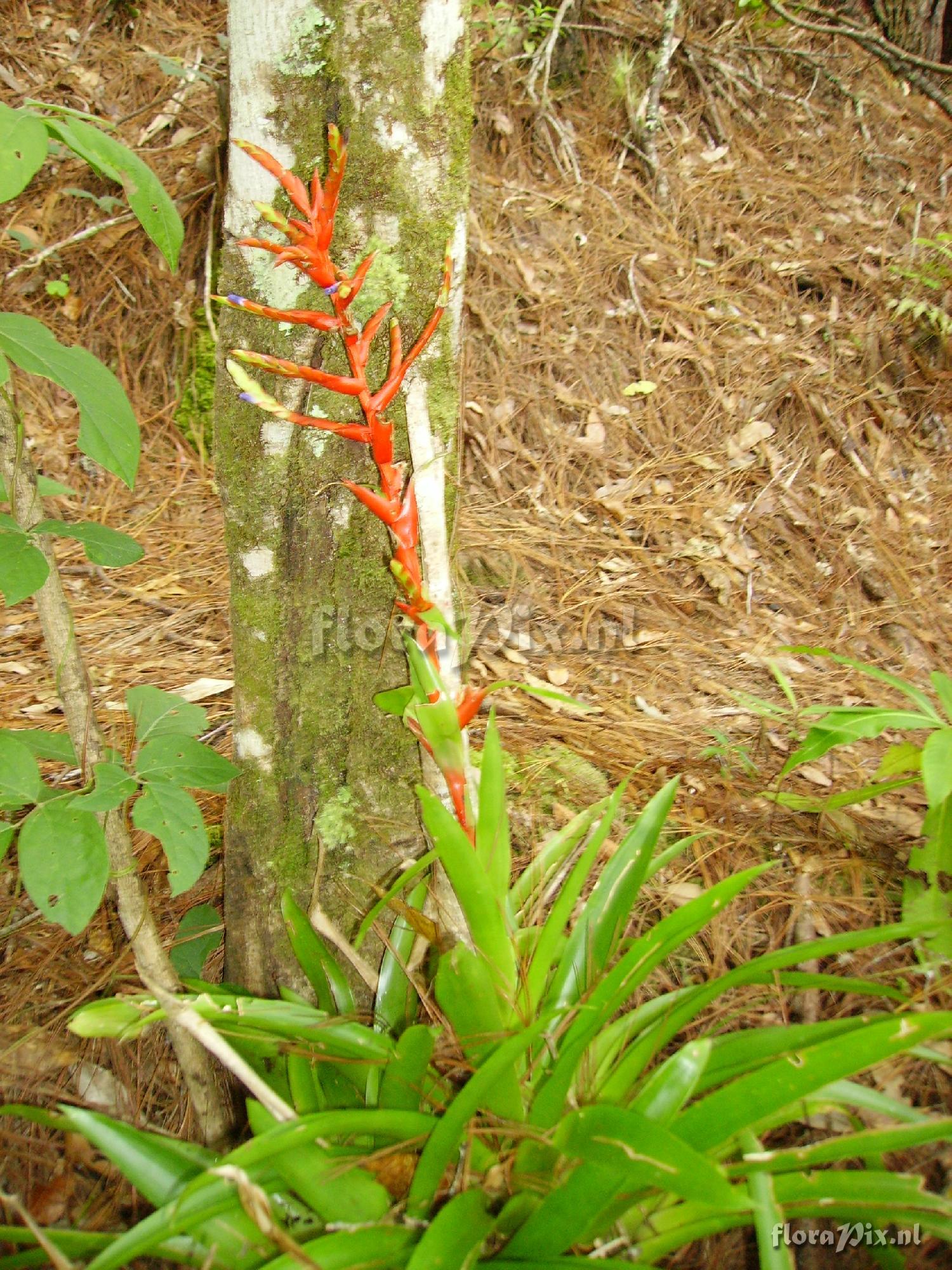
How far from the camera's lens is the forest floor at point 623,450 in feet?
5.49

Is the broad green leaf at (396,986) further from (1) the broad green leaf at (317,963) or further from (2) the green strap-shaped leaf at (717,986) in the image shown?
(2) the green strap-shaped leaf at (717,986)

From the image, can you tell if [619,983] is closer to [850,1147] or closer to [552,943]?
[552,943]

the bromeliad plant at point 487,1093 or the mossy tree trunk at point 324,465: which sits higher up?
the mossy tree trunk at point 324,465

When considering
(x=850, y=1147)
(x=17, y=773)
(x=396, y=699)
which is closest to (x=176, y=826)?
(x=17, y=773)

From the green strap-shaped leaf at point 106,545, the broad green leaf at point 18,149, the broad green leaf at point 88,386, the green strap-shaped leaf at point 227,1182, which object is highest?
the broad green leaf at point 18,149

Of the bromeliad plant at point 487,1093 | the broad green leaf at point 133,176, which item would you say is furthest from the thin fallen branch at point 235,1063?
the broad green leaf at point 133,176

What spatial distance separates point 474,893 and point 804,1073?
1.39ft

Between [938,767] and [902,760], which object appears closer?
[938,767]

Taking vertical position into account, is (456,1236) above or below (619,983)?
below

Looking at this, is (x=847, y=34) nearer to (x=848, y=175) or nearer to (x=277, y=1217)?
(x=848, y=175)

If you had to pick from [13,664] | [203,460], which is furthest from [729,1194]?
[203,460]

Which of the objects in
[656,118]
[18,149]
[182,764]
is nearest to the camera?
[18,149]

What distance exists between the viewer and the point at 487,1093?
39.0 inches

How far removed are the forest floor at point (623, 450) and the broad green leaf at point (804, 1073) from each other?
1.43 feet
